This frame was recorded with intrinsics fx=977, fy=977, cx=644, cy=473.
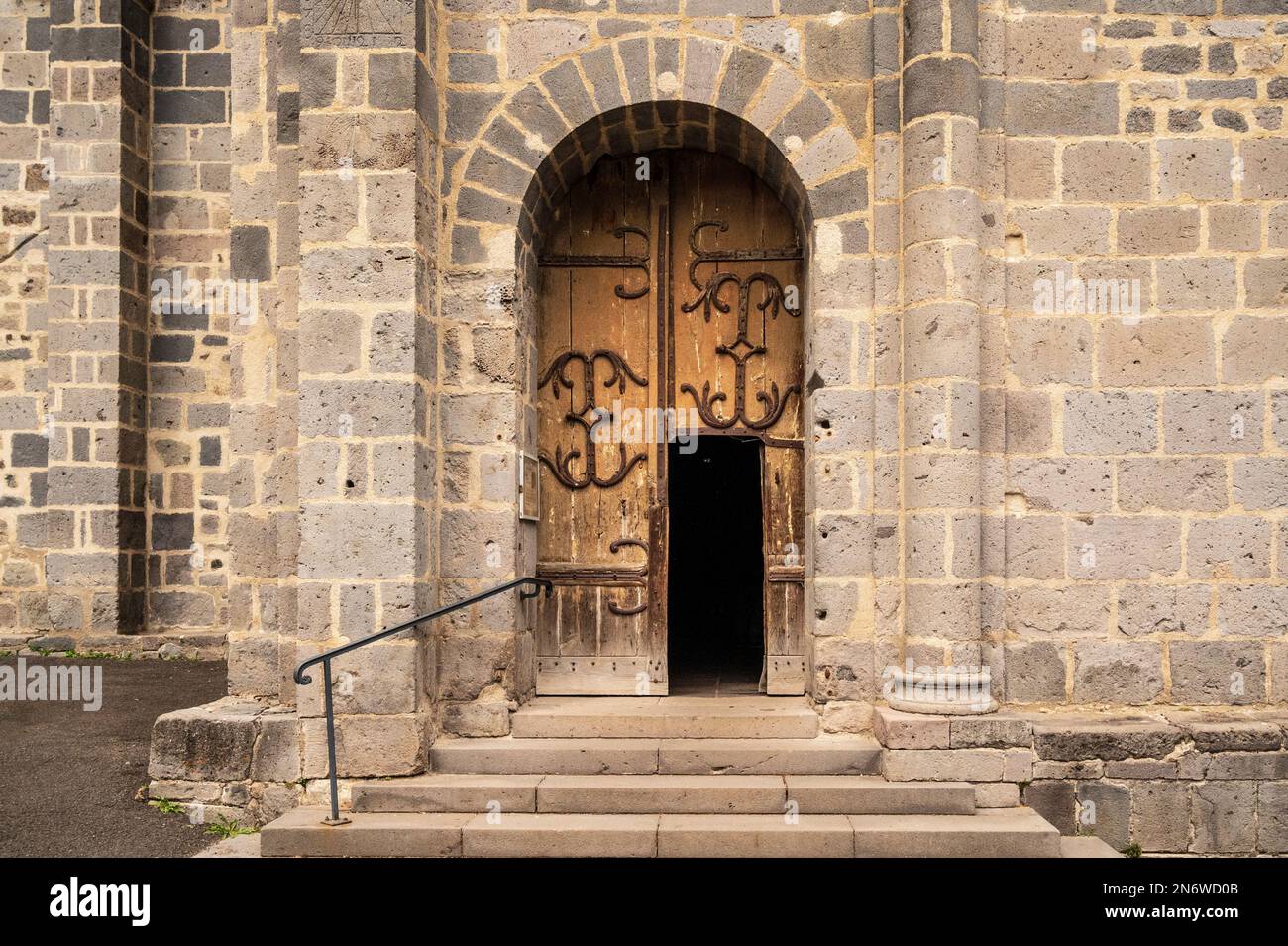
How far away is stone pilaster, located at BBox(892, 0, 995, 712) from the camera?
4.76 m

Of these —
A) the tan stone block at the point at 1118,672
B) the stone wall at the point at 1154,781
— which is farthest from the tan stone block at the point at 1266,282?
the stone wall at the point at 1154,781

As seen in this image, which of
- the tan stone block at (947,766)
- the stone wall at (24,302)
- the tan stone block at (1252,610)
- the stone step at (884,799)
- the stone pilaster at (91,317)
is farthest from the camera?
the stone wall at (24,302)

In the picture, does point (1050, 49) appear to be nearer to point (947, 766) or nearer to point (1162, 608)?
point (1162, 608)

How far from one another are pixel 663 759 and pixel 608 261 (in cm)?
284

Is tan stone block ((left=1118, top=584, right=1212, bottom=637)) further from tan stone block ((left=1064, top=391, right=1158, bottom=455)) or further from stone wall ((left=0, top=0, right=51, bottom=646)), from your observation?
stone wall ((left=0, top=0, right=51, bottom=646))

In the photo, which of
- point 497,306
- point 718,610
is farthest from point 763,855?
point 718,610

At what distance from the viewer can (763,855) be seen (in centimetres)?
426

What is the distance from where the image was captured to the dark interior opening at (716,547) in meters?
8.66

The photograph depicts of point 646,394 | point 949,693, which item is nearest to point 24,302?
point 646,394

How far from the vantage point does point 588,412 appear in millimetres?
5711

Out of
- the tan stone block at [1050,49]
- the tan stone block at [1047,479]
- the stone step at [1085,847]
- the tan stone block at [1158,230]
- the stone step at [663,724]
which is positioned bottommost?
the stone step at [1085,847]

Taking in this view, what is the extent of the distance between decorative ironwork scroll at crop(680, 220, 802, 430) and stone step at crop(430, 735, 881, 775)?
1.85 metres

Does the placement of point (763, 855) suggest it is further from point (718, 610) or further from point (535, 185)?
point (718, 610)

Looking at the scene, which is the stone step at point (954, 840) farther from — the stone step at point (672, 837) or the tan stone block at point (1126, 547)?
the tan stone block at point (1126, 547)
